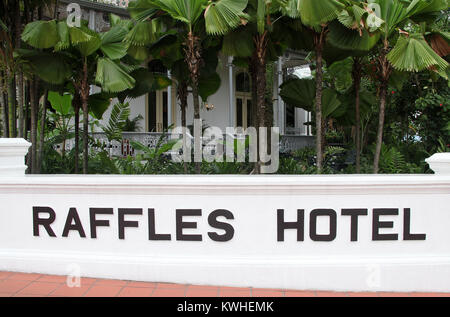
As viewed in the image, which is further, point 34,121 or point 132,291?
point 34,121

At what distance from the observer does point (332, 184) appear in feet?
11.7

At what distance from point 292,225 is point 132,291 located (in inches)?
67.2

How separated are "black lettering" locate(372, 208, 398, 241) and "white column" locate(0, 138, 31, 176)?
13.0ft

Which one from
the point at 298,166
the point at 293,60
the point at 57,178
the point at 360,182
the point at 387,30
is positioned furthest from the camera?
the point at 293,60

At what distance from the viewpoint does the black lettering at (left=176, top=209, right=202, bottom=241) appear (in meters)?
3.71

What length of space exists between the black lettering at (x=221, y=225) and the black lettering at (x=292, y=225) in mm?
476

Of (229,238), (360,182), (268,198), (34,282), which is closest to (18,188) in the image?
(34,282)

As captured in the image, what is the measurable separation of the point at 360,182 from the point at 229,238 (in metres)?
1.42

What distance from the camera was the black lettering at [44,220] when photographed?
390 cm

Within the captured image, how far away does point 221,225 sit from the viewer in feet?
12.1

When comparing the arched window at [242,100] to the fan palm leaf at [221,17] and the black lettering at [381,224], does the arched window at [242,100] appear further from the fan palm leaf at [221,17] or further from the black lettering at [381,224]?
the black lettering at [381,224]

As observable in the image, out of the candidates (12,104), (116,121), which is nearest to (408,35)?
(116,121)

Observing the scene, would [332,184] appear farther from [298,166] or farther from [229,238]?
[298,166]

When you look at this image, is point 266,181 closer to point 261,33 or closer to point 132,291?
point 132,291
